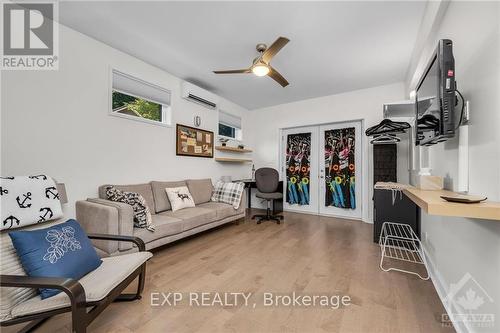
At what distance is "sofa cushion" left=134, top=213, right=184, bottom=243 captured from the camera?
2351 millimetres

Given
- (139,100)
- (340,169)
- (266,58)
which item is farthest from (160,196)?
(340,169)

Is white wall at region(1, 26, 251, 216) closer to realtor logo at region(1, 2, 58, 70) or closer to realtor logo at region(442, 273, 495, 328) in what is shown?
realtor logo at region(1, 2, 58, 70)

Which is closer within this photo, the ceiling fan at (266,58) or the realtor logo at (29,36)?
the realtor logo at (29,36)

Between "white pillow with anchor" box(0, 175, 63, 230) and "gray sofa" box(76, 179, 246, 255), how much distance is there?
43cm

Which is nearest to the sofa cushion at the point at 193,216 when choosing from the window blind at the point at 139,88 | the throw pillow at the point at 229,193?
the throw pillow at the point at 229,193

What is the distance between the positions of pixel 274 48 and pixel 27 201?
260cm

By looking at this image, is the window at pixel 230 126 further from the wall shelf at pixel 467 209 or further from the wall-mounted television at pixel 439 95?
the wall shelf at pixel 467 209

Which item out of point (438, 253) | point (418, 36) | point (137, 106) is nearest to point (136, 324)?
point (438, 253)

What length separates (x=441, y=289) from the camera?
1.73m

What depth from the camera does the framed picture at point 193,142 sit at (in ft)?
12.2

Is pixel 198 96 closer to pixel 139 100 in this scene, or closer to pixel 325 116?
pixel 139 100

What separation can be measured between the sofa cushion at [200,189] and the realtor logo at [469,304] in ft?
10.6

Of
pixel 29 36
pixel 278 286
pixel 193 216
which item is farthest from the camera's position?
pixel 193 216

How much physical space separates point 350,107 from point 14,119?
500cm
